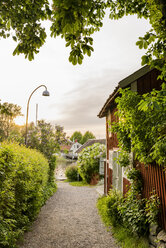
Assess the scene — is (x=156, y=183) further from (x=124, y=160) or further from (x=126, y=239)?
(x=126, y=239)

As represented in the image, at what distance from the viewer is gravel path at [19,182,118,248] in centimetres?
529

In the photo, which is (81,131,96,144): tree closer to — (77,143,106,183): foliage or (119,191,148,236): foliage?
(77,143,106,183): foliage

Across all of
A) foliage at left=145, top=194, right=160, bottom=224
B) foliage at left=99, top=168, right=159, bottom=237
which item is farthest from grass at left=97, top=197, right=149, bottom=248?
foliage at left=145, top=194, right=160, bottom=224

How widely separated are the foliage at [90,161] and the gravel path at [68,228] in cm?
545

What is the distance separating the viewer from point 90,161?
15.6 meters

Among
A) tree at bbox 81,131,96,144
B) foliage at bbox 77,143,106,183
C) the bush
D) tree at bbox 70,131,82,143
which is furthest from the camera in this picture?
tree at bbox 70,131,82,143

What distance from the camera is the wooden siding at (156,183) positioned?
4004mm

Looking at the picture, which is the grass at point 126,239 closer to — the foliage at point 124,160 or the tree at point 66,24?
the foliage at point 124,160

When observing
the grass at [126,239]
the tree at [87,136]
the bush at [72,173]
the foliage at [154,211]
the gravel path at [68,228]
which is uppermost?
the tree at [87,136]

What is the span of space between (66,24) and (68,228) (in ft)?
20.9

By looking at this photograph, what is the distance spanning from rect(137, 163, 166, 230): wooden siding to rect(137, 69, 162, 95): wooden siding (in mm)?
2288

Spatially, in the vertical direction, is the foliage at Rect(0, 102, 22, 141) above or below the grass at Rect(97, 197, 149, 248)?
above

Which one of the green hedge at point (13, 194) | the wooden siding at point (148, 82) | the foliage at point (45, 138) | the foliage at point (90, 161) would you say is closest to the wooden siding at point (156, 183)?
the wooden siding at point (148, 82)

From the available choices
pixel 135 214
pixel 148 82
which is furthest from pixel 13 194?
pixel 148 82
